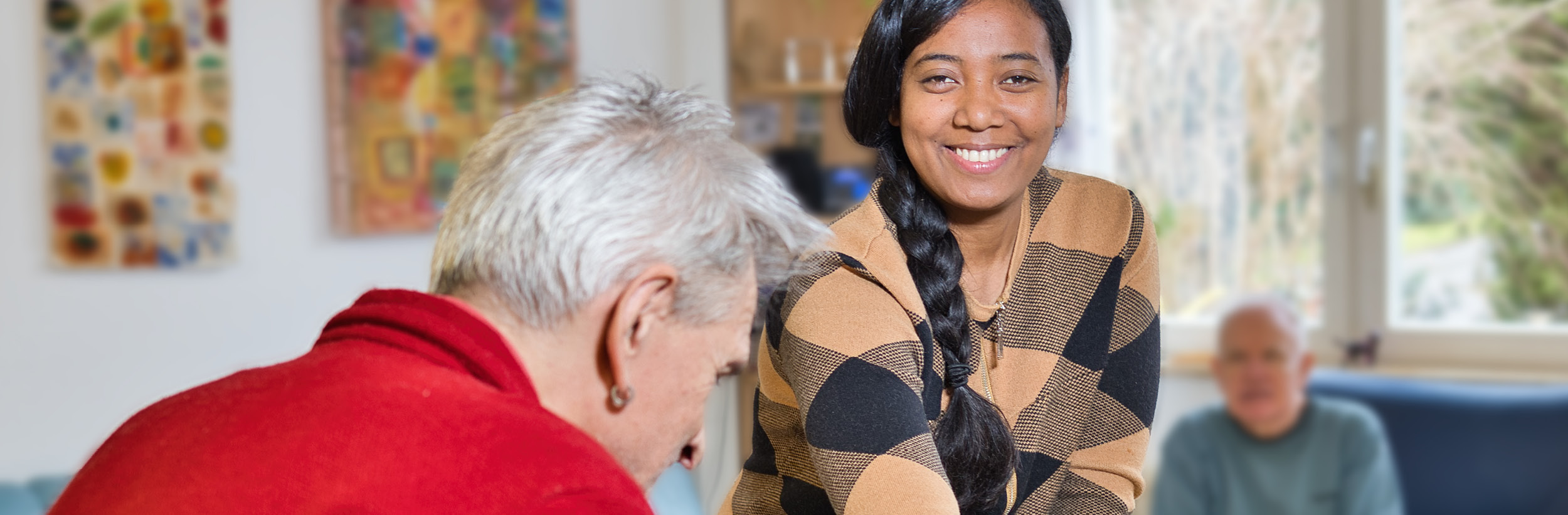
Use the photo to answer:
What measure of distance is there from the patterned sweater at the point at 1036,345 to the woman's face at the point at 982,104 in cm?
7

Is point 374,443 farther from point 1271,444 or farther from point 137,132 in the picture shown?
point 1271,444

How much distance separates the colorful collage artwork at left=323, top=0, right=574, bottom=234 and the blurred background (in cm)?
2

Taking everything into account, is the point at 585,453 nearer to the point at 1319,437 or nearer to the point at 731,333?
the point at 731,333

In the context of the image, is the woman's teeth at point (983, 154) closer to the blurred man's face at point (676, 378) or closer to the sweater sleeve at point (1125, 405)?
the sweater sleeve at point (1125, 405)

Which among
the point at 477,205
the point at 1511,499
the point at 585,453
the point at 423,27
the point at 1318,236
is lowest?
the point at 1511,499

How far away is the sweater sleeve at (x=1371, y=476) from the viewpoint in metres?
3.10

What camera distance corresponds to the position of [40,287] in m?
2.42

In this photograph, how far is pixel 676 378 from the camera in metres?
0.77

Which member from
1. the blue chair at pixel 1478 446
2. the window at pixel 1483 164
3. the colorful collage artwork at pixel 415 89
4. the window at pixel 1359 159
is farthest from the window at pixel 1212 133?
the colorful collage artwork at pixel 415 89

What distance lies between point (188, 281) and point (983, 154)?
2132 mm

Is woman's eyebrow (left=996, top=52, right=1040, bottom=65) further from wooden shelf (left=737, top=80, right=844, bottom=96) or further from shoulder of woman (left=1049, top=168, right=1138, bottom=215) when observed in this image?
wooden shelf (left=737, top=80, right=844, bottom=96)

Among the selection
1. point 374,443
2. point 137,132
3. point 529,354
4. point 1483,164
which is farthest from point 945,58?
point 1483,164

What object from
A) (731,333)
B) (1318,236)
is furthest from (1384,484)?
(731,333)

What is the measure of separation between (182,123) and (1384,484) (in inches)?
109
